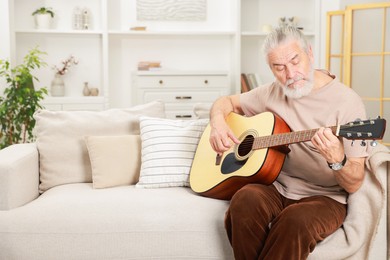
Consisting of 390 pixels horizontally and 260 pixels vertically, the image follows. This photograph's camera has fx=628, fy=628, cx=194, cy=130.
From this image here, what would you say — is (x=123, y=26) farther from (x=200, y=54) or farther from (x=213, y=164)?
(x=213, y=164)

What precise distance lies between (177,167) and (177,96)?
2.93 meters

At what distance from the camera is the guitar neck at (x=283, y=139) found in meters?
2.12

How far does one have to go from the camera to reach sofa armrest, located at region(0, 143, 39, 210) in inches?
101

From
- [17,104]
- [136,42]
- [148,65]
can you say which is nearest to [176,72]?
[148,65]

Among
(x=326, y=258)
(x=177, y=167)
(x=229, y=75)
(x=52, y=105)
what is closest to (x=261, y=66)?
(x=229, y=75)

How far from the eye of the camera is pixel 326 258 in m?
2.21

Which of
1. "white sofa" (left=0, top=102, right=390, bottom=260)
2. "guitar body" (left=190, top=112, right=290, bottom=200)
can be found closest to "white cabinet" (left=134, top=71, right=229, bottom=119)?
"white sofa" (left=0, top=102, right=390, bottom=260)

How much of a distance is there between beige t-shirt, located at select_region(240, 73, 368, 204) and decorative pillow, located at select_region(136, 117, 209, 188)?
54cm

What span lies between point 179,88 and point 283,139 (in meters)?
3.58

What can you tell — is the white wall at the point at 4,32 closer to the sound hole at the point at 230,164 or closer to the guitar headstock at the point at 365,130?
the sound hole at the point at 230,164

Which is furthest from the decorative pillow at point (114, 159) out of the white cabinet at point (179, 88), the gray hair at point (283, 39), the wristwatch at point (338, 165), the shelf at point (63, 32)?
the shelf at point (63, 32)

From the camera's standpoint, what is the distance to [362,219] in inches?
89.5

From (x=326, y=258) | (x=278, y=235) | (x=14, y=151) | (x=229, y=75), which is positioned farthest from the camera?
(x=229, y=75)

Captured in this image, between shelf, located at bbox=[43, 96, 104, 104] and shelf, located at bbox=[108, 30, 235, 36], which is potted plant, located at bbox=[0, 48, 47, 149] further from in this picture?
shelf, located at bbox=[108, 30, 235, 36]
